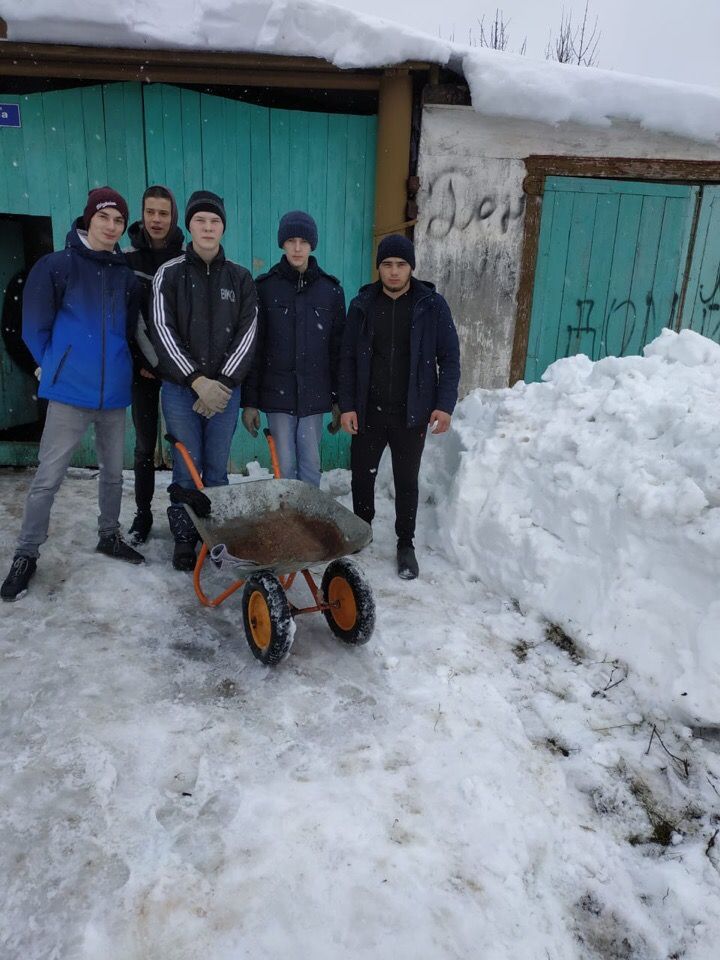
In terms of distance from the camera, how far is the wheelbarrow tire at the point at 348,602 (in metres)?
3.07

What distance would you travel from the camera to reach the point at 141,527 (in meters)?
4.41

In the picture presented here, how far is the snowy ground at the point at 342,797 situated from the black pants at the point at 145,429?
41.3 inches

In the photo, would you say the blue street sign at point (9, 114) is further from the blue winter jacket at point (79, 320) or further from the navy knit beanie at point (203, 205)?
the navy knit beanie at point (203, 205)

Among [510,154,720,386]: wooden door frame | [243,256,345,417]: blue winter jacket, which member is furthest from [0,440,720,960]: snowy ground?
[510,154,720,386]: wooden door frame

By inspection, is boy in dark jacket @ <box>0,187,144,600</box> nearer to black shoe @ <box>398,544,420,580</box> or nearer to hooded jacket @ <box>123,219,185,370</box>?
hooded jacket @ <box>123,219,185,370</box>

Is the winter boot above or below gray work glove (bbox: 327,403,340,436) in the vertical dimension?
below

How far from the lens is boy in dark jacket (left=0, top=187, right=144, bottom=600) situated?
3.40 metres

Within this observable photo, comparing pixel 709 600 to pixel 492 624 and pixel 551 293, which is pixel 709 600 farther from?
pixel 551 293

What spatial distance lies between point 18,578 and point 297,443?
178 centimetres

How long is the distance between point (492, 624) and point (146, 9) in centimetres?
496

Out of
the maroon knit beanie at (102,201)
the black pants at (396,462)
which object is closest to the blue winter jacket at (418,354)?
the black pants at (396,462)

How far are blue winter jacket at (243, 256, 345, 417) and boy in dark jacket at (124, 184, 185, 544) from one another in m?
0.63

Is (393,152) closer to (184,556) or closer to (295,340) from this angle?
(295,340)

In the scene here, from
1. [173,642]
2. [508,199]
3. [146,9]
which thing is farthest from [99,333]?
[508,199]
